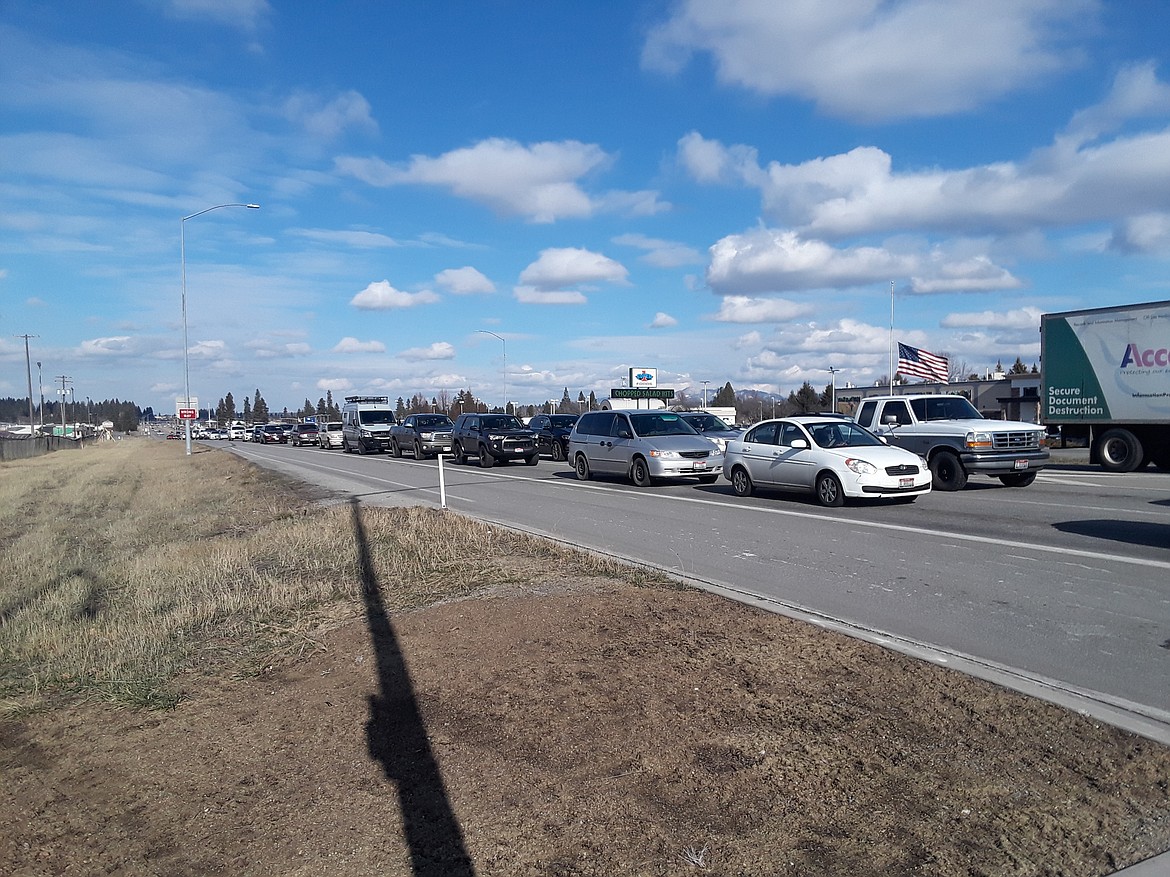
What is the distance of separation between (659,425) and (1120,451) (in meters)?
10.9

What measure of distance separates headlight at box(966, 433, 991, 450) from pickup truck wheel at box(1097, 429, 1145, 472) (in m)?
6.00

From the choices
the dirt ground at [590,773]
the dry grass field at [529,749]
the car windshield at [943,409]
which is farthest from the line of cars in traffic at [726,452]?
the dirt ground at [590,773]

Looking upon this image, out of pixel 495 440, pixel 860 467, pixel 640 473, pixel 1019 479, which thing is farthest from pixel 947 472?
pixel 495 440

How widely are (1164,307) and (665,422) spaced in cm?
1116

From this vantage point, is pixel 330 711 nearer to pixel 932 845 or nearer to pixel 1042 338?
pixel 932 845

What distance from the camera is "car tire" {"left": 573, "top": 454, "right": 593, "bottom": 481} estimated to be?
22.4 meters

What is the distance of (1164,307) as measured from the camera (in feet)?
63.8

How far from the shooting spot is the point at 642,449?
784 inches

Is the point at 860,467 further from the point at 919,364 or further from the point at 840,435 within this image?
the point at 919,364

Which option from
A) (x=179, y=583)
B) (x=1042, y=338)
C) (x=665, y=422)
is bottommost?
(x=179, y=583)

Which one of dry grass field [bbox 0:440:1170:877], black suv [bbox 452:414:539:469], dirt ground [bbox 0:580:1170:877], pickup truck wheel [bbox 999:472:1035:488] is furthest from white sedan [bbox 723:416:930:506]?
black suv [bbox 452:414:539:469]

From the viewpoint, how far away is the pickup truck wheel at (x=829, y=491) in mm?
14922

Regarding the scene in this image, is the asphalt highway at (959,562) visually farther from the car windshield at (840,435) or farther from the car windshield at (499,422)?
the car windshield at (499,422)

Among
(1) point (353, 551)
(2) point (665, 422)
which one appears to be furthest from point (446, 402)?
(1) point (353, 551)
